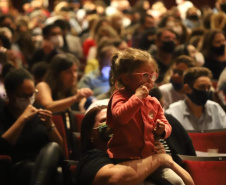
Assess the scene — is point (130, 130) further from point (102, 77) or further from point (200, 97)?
point (102, 77)

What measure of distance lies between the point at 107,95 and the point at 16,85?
82 cm

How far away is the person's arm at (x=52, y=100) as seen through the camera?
497 centimetres

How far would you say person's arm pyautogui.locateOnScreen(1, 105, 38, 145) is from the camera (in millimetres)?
3887

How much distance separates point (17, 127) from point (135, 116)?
4.22ft

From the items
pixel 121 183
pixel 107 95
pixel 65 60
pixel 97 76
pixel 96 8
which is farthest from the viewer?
pixel 96 8

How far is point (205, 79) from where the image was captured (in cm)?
465

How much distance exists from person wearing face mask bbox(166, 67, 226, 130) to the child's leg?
1.59 metres

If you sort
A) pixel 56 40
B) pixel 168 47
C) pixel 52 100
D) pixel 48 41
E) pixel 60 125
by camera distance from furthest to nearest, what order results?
pixel 56 40, pixel 48 41, pixel 168 47, pixel 52 100, pixel 60 125

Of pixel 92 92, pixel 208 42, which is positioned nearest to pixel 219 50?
pixel 208 42

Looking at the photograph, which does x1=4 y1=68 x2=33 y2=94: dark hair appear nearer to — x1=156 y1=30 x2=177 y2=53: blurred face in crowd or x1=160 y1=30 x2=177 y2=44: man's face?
x1=156 y1=30 x2=177 y2=53: blurred face in crowd

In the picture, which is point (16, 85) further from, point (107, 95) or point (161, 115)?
point (161, 115)

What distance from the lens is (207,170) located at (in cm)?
312

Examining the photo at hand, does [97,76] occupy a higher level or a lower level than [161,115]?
lower

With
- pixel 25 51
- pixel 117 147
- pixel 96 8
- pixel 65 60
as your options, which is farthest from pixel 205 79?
pixel 96 8
